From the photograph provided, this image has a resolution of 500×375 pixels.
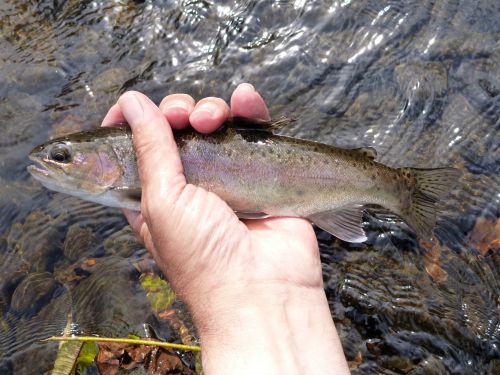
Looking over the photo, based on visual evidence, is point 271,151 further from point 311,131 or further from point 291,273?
point 311,131

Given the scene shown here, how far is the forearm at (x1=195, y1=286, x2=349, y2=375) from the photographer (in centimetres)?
286

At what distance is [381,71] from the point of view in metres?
5.98

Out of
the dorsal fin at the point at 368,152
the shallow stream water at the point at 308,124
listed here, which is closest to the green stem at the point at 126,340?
the shallow stream water at the point at 308,124

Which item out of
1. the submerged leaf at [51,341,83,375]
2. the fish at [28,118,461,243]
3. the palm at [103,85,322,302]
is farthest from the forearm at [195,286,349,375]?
the submerged leaf at [51,341,83,375]

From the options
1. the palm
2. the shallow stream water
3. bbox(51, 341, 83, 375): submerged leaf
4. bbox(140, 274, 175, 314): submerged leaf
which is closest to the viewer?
the palm

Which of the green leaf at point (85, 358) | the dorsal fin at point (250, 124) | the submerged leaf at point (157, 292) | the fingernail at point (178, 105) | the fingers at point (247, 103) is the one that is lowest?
the submerged leaf at point (157, 292)

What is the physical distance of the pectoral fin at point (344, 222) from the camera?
13.6ft

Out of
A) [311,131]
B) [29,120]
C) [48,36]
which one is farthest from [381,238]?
[48,36]

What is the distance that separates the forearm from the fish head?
1.29m

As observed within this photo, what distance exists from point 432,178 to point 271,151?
1.37 meters

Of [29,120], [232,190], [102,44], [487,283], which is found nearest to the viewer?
[232,190]

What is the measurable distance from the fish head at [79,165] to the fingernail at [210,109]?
0.72 metres

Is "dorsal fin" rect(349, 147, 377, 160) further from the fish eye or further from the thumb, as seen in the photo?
the fish eye

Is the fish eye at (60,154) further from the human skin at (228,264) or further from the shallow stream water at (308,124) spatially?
the shallow stream water at (308,124)
